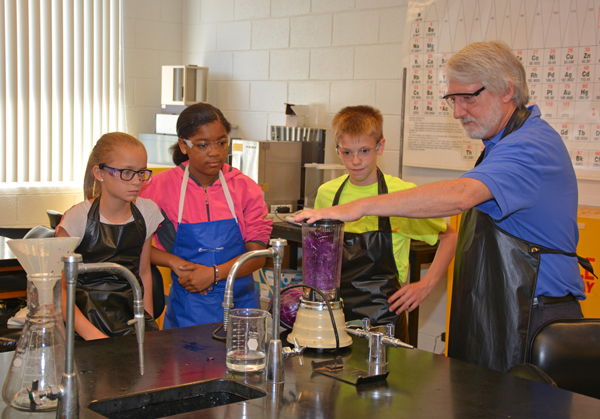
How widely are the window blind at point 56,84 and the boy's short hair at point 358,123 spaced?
10.3 feet

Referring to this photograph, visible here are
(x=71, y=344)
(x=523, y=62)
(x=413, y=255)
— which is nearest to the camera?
(x=71, y=344)

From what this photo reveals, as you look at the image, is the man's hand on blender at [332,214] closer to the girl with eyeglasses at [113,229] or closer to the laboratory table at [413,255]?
the girl with eyeglasses at [113,229]

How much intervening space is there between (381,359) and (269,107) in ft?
10.8

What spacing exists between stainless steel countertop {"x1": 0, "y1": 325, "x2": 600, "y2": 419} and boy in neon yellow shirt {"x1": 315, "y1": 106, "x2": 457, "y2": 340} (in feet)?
1.60

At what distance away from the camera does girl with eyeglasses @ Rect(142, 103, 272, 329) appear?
2.10 metres

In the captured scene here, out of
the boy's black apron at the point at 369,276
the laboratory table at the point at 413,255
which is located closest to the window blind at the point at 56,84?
the laboratory table at the point at 413,255

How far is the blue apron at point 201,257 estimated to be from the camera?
6.90ft

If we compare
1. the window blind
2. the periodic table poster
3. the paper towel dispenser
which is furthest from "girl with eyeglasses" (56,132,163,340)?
the window blind

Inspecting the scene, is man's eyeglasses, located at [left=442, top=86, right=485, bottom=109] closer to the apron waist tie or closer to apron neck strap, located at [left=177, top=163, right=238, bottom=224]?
the apron waist tie

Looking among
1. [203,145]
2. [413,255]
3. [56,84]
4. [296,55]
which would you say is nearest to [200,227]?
[203,145]

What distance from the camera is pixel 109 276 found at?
1844 millimetres

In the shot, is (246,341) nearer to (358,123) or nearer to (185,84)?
(358,123)

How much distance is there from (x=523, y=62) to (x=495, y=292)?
73.3 inches

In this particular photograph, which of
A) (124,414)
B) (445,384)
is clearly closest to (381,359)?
(445,384)
